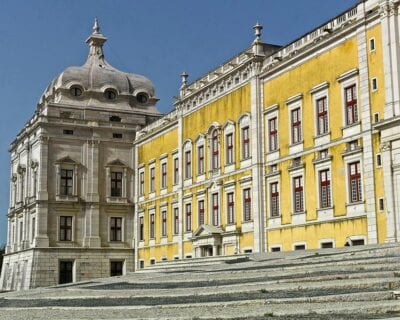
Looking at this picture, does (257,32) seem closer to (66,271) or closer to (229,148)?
(229,148)

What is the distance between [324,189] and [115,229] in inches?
1156

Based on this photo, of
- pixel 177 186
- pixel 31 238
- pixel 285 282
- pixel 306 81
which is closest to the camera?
pixel 285 282

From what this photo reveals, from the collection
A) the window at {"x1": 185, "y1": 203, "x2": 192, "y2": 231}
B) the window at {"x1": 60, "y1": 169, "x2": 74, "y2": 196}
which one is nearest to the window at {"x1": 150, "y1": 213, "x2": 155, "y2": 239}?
the window at {"x1": 185, "y1": 203, "x2": 192, "y2": 231}

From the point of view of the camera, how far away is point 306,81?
36094 mm

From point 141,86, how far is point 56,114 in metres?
9.26

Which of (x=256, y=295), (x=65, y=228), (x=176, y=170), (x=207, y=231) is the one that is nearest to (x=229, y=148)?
(x=207, y=231)

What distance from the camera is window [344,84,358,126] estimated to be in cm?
3250

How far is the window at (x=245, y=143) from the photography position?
40625mm

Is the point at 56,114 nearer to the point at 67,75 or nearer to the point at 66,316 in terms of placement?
the point at 67,75

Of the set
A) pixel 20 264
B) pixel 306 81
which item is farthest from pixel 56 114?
pixel 306 81

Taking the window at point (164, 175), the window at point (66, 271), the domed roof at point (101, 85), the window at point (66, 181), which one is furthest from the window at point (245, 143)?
the domed roof at point (101, 85)

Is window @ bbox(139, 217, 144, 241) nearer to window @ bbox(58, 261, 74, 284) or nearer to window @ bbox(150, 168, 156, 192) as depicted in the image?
window @ bbox(150, 168, 156, 192)

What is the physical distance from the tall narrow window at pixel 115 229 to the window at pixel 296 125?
2688cm

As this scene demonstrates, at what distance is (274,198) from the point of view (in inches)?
1505
